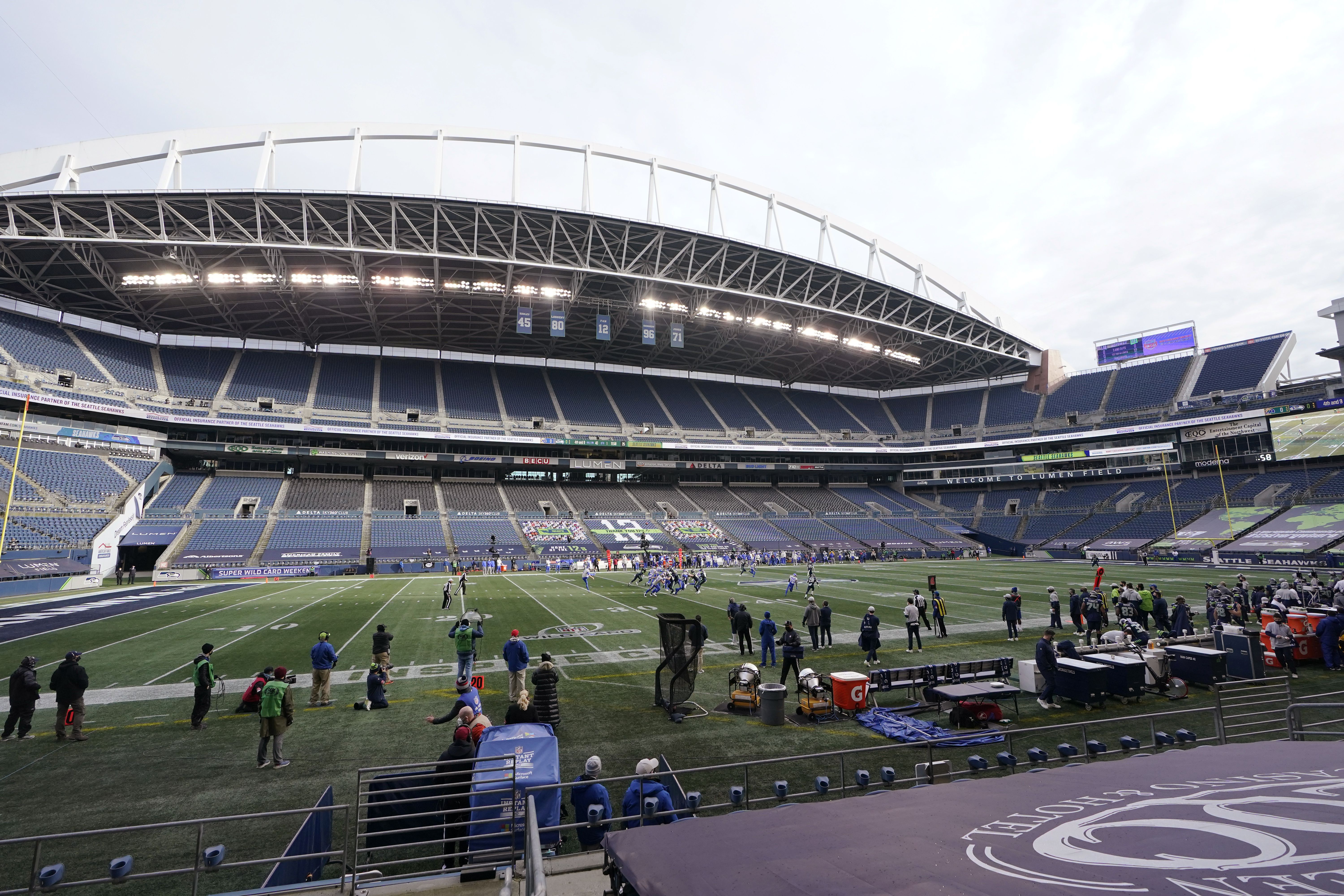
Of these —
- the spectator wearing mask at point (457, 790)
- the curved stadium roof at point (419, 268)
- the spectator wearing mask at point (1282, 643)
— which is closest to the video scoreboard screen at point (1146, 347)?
the curved stadium roof at point (419, 268)

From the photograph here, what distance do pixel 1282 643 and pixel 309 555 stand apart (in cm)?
4866

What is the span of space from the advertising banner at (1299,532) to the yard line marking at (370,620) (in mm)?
51184

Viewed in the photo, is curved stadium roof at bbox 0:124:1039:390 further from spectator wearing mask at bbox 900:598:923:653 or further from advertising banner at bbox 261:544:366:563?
spectator wearing mask at bbox 900:598:923:653

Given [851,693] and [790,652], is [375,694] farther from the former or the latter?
[851,693]

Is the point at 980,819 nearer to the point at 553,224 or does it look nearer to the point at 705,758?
the point at 705,758

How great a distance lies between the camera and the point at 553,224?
133ft

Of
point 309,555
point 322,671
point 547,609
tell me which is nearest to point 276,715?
point 322,671

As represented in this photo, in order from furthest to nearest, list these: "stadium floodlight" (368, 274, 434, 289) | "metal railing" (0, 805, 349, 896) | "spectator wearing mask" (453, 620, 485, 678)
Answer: "stadium floodlight" (368, 274, 434, 289) → "spectator wearing mask" (453, 620, 485, 678) → "metal railing" (0, 805, 349, 896)

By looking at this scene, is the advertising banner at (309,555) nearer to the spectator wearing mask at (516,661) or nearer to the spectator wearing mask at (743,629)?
the spectator wearing mask at (743,629)

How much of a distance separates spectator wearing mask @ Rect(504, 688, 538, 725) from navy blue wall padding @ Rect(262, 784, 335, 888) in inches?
98.4

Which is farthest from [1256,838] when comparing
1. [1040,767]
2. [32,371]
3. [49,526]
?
[32,371]

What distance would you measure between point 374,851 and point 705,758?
4.56 meters

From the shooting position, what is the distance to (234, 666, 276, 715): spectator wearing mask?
9.30 meters

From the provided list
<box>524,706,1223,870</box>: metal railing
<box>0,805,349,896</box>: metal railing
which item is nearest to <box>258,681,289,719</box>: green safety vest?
<box>0,805,349,896</box>: metal railing
